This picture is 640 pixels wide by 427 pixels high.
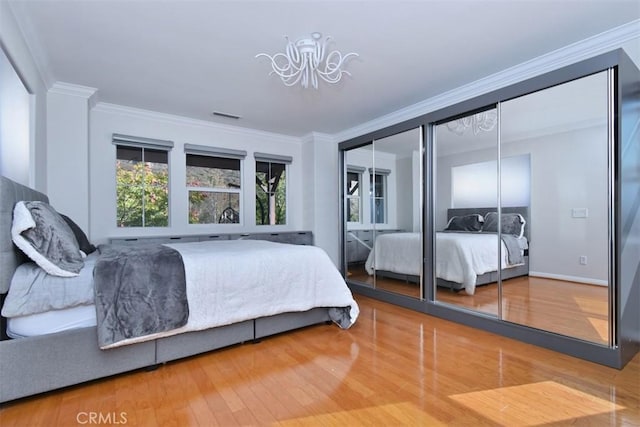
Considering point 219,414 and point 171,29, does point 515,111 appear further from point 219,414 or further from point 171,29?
point 219,414

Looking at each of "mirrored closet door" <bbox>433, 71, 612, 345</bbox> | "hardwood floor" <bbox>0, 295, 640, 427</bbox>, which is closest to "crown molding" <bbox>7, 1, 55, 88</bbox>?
"hardwood floor" <bbox>0, 295, 640, 427</bbox>

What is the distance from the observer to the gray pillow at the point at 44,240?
1.78m

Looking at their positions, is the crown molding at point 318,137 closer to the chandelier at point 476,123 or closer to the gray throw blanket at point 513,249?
the chandelier at point 476,123

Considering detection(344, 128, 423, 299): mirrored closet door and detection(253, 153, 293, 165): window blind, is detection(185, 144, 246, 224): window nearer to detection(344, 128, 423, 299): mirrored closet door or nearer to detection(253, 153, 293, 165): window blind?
detection(253, 153, 293, 165): window blind

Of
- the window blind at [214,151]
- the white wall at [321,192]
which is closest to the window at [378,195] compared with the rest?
the white wall at [321,192]

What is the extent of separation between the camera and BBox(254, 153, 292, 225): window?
529 cm

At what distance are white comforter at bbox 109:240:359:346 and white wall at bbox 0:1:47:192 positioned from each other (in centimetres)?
170

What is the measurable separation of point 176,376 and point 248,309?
2.12 ft

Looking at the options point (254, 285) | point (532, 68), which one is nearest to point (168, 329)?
point (254, 285)

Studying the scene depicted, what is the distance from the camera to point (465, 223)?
333cm

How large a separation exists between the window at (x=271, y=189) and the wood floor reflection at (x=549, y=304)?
9.92ft

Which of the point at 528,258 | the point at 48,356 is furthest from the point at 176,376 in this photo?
the point at 528,258

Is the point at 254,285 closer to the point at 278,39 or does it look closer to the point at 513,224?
the point at 278,39

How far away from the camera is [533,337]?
255 cm
